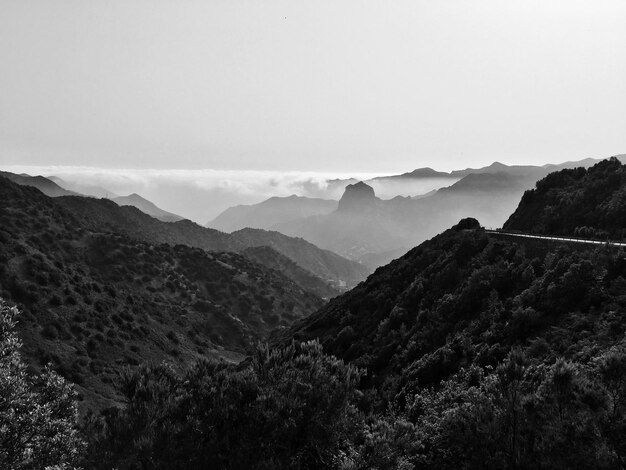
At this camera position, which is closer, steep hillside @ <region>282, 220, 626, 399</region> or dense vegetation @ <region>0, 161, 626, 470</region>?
dense vegetation @ <region>0, 161, 626, 470</region>

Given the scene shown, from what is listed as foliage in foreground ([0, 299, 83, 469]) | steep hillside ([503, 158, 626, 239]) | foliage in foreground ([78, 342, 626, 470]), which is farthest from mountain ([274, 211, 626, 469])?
foliage in foreground ([0, 299, 83, 469])

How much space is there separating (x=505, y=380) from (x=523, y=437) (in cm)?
191

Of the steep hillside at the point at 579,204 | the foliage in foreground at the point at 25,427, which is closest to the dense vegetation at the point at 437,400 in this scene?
the foliage in foreground at the point at 25,427

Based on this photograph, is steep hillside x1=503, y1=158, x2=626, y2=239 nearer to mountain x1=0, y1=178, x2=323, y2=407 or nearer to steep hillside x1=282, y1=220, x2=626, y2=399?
steep hillside x1=282, y1=220, x2=626, y2=399

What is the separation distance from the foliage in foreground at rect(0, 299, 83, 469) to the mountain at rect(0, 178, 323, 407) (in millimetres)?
31968

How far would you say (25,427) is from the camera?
1565 centimetres

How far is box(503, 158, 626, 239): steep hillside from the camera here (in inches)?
1791

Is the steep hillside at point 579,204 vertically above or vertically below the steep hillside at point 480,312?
above

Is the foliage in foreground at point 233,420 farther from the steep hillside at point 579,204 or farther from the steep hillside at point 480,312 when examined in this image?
the steep hillside at point 579,204

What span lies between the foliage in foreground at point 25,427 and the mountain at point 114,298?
105ft

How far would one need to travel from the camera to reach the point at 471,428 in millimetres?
15164

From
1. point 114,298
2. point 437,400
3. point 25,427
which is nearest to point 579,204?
point 437,400

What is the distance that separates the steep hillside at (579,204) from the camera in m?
45.5

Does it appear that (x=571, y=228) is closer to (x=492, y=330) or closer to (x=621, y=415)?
(x=492, y=330)
